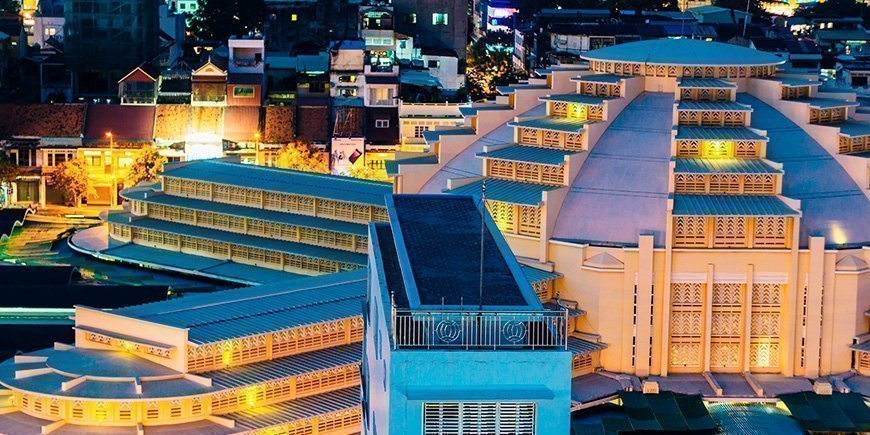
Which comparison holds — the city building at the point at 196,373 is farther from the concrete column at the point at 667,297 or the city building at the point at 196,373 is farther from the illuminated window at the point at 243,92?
the illuminated window at the point at 243,92

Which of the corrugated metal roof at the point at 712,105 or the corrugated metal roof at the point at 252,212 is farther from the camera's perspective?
the corrugated metal roof at the point at 252,212

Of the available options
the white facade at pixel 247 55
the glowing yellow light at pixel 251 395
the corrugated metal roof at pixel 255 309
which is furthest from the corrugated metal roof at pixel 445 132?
the white facade at pixel 247 55

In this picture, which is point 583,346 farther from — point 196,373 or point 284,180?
point 284,180

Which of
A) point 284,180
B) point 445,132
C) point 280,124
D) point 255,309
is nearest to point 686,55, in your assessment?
point 445,132

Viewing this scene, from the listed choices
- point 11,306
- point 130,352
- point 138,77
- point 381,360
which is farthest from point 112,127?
point 381,360

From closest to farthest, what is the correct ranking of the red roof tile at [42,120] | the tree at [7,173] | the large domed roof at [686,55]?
the large domed roof at [686,55], the tree at [7,173], the red roof tile at [42,120]

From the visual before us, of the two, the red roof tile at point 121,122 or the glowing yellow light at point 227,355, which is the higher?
the red roof tile at point 121,122

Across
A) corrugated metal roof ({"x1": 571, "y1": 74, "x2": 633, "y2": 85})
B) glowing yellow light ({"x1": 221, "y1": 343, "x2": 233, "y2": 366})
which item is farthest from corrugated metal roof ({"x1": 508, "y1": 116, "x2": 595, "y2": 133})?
glowing yellow light ({"x1": 221, "y1": 343, "x2": 233, "y2": 366})

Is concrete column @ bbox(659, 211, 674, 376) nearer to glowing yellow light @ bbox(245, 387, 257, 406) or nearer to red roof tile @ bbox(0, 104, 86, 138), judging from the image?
glowing yellow light @ bbox(245, 387, 257, 406)
